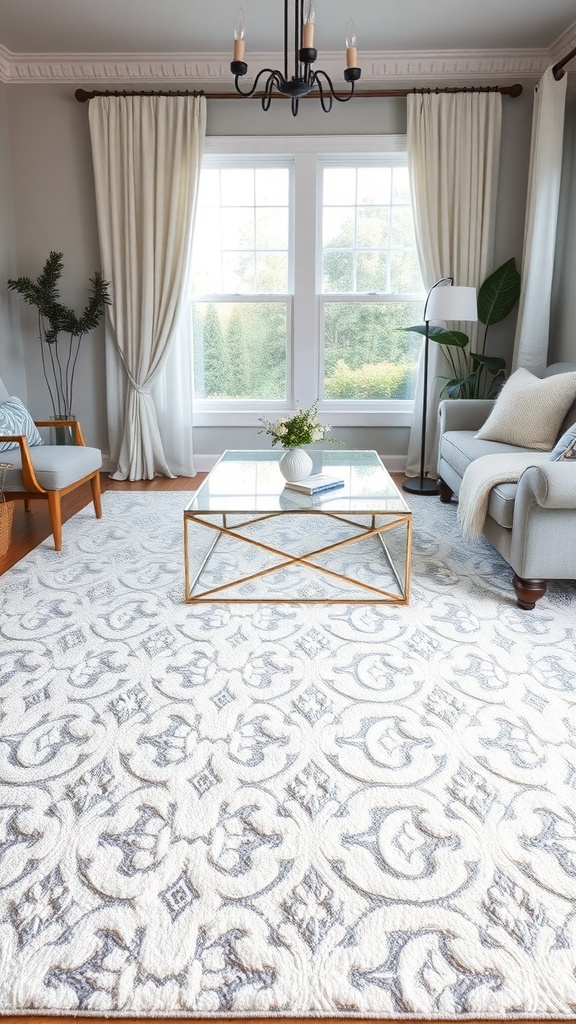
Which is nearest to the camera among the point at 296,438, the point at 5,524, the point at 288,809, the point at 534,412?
the point at 288,809

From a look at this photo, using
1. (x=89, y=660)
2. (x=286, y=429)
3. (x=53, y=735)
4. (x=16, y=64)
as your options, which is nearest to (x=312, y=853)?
(x=53, y=735)

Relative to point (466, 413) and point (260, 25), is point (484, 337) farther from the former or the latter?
point (260, 25)

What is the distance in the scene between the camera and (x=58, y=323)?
4.73 meters

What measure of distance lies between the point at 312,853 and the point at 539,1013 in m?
0.49

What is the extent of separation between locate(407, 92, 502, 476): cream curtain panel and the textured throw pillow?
4.45 feet

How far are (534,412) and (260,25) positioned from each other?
2.84 m

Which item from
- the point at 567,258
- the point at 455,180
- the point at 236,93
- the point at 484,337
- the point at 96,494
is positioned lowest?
the point at 96,494

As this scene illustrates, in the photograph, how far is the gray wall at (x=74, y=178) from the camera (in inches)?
187

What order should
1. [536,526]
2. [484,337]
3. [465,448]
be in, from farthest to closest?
1. [484,337]
2. [465,448]
3. [536,526]

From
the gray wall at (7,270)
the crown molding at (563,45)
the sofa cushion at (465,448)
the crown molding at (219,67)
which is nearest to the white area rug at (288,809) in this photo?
the sofa cushion at (465,448)

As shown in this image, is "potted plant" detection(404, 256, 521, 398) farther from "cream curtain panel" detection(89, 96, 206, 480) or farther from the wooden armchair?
the wooden armchair

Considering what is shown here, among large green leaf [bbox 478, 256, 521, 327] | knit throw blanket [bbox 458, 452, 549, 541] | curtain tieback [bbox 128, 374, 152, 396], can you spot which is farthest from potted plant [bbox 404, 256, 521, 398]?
curtain tieback [bbox 128, 374, 152, 396]

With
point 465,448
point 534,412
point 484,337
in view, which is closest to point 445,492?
point 465,448

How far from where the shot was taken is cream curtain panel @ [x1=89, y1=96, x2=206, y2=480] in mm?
4680
